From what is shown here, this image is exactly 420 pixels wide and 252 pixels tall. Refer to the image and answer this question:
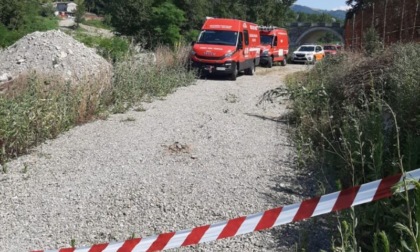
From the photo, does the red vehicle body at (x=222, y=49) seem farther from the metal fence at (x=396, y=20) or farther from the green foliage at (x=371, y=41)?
the green foliage at (x=371, y=41)

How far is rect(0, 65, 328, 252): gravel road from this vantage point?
4.55 m

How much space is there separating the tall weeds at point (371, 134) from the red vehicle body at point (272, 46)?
1821 centimetres

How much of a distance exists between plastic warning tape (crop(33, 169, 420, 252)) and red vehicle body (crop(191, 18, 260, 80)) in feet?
51.2

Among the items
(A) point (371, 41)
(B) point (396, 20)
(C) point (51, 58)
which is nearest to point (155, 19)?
(C) point (51, 58)

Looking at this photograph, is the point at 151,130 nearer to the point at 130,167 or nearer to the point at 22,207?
the point at 130,167

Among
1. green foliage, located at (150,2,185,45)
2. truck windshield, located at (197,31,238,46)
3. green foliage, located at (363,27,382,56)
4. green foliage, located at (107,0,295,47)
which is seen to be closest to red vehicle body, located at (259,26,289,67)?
green foliage, located at (107,0,295,47)

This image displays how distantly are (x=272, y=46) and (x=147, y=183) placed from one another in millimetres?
24492

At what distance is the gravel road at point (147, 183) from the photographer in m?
4.55

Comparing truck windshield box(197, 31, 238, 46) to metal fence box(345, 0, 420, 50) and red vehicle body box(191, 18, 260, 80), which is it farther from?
metal fence box(345, 0, 420, 50)

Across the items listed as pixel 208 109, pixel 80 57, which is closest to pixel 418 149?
Answer: pixel 208 109

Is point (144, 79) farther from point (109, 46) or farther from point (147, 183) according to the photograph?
point (147, 183)

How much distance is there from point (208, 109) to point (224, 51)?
25.7 feet

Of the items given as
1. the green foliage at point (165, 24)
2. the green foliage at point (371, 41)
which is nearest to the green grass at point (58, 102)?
the green foliage at point (371, 41)

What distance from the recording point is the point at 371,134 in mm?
5125
